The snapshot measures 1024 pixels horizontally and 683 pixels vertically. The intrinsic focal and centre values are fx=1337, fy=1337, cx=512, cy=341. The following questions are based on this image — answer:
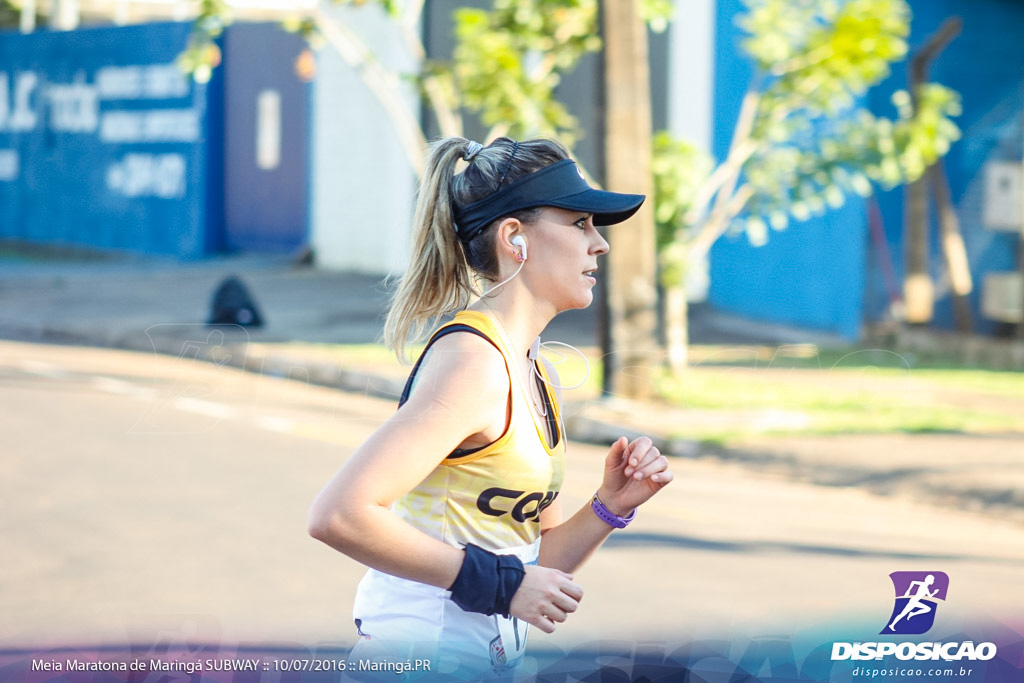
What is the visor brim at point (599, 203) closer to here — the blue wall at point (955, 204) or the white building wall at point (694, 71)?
the blue wall at point (955, 204)

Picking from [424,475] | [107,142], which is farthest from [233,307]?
[424,475]

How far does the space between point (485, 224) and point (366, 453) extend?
1.78 feet

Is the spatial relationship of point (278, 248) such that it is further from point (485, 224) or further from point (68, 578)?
point (485, 224)

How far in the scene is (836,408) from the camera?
11.3 meters

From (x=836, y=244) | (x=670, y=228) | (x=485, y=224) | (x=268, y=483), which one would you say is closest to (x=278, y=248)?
(x=836, y=244)

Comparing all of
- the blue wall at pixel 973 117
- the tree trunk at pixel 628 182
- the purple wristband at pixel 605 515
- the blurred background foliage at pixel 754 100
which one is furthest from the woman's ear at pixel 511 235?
the blue wall at pixel 973 117

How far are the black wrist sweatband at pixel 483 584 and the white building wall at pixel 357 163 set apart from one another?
19217 millimetres

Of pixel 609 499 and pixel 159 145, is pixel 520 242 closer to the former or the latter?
pixel 609 499

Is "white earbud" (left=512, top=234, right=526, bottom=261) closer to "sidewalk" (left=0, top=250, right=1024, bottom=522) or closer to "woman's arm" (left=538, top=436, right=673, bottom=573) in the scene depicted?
"woman's arm" (left=538, top=436, right=673, bottom=573)

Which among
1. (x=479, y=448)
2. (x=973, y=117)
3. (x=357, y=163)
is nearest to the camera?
(x=479, y=448)

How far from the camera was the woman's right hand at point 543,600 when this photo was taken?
2191 mm

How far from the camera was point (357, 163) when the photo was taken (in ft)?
73.7

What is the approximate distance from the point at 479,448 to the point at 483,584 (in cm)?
25

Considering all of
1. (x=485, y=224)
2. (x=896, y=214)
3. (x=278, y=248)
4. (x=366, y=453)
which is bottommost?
(x=278, y=248)
